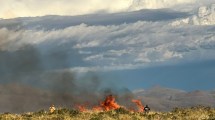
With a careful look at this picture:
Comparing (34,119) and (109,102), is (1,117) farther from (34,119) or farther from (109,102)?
(109,102)

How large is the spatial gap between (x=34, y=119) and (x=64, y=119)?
3.29m

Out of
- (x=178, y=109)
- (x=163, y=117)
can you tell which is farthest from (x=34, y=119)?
(x=178, y=109)

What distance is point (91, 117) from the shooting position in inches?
2416

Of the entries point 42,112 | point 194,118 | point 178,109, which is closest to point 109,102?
point 178,109

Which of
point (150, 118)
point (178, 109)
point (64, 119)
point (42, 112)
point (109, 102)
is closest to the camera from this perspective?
point (64, 119)

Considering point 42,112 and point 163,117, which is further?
point 42,112

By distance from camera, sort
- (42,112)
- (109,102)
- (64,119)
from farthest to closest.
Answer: (109,102), (42,112), (64,119)

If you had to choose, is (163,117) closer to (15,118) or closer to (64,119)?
(64,119)

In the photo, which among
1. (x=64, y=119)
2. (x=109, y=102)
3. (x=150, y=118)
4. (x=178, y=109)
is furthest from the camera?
(x=109, y=102)

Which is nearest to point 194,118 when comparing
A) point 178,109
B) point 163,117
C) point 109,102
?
point 163,117

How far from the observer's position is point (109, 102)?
97688 millimetres

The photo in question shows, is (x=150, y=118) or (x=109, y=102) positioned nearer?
(x=150, y=118)

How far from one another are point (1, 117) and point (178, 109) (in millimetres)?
24811

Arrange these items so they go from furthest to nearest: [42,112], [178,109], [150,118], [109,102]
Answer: [109,102], [178,109], [42,112], [150,118]
